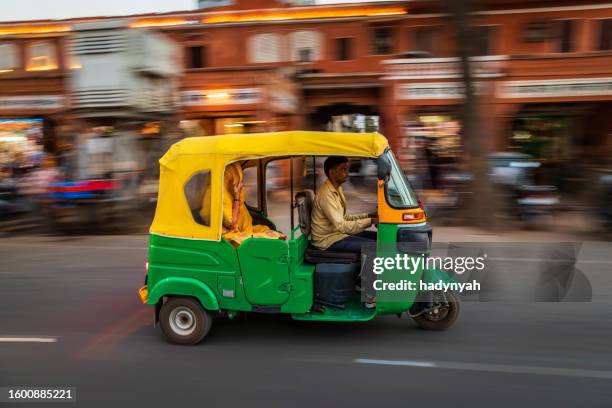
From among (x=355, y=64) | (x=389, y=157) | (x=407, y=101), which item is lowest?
(x=389, y=157)

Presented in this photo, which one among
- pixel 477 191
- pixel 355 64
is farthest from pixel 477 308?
pixel 355 64

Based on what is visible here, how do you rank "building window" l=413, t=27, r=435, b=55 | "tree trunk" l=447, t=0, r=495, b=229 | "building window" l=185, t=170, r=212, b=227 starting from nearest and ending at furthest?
"building window" l=185, t=170, r=212, b=227, "tree trunk" l=447, t=0, r=495, b=229, "building window" l=413, t=27, r=435, b=55

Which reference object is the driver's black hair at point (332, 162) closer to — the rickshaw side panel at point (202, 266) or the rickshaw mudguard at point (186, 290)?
the rickshaw side panel at point (202, 266)

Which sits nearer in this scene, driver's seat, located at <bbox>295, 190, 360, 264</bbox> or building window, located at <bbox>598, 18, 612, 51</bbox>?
driver's seat, located at <bbox>295, 190, 360, 264</bbox>

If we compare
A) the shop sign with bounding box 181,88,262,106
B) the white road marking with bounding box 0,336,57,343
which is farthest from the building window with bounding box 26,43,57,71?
the white road marking with bounding box 0,336,57,343

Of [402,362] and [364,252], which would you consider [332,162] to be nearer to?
[364,252]

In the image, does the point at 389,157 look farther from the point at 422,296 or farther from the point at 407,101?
the point at 407,101

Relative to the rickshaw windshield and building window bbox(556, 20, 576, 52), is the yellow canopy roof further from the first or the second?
building window bbox(556, 20, 576, 52)

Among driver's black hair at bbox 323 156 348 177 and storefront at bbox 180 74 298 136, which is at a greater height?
storefront at bbox 180 74 298 136

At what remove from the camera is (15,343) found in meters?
5.11

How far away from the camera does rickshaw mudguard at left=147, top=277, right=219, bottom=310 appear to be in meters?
4.77

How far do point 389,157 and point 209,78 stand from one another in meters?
16.4

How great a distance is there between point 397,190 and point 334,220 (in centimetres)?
64

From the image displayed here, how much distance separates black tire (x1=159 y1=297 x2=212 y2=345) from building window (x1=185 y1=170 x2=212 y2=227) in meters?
0.77
